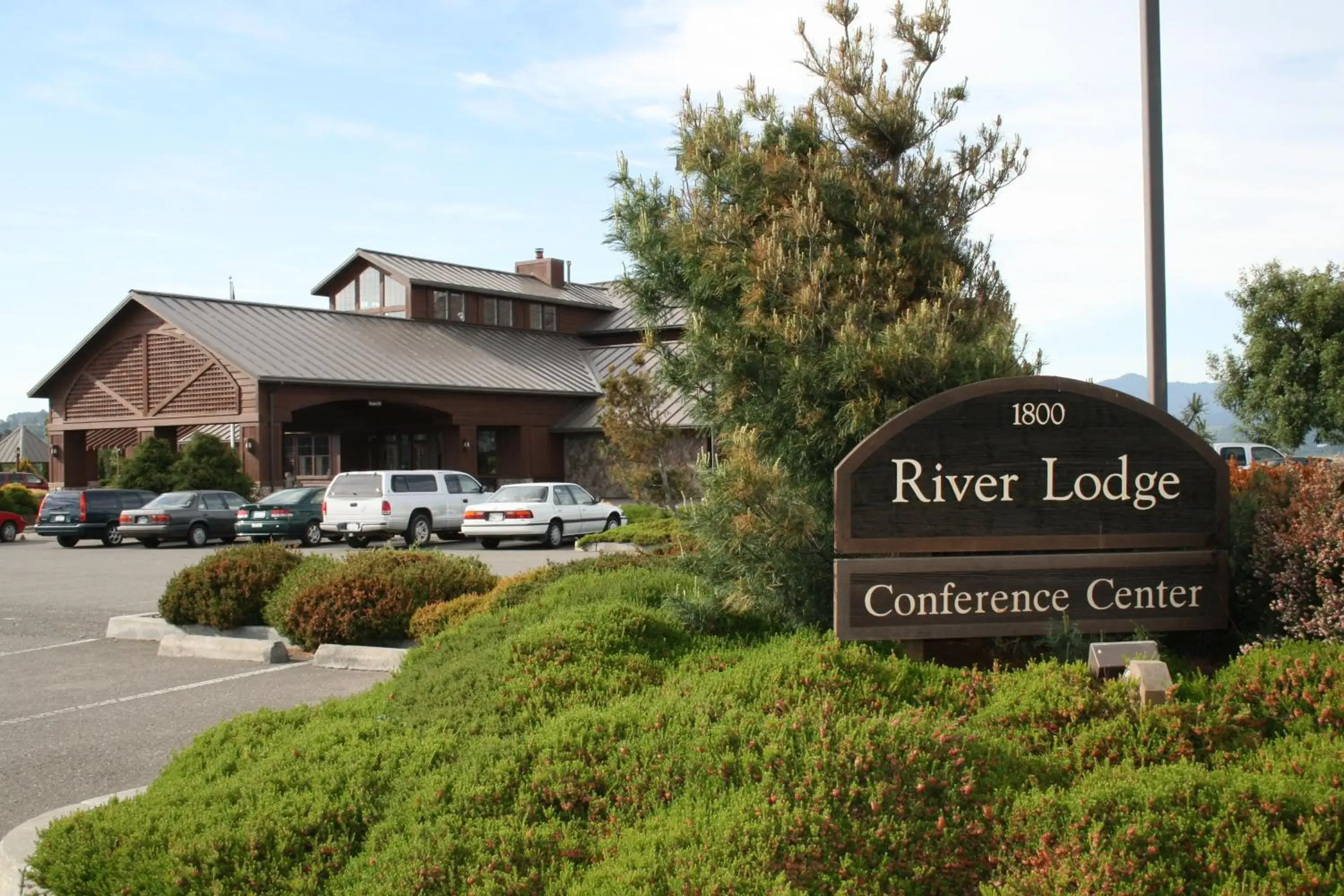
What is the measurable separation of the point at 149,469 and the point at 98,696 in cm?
2886

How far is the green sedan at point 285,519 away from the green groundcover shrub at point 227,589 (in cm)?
1755

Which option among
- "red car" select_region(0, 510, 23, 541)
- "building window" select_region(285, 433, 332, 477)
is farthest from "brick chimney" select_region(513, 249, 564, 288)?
"red car" select_region(0, 510, 23, 541)

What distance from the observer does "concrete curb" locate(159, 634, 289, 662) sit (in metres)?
11.1

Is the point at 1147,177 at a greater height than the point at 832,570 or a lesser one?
greater

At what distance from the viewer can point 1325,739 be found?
4.80 metres

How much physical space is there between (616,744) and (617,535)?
66.8 ft

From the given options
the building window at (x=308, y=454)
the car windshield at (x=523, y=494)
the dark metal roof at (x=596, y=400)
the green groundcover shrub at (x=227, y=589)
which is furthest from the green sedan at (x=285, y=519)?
the green groundcover shrub at (x=227, y=589)

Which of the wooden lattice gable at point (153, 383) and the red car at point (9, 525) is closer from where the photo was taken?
the red car at point (9, 525)

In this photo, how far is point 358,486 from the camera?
28.4 meters

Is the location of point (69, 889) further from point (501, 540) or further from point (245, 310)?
point (245, 310)

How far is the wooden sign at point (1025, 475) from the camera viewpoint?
238 inches

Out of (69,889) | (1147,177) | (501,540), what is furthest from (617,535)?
(69,889)

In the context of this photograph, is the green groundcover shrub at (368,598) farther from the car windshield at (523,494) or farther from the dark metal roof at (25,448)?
the dark metal roof at (25,448)

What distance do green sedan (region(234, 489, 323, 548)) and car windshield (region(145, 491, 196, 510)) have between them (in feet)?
4.39
